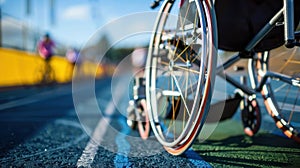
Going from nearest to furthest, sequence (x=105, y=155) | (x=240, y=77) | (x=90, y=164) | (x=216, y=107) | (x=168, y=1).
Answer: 1. (x=90, y=164)
2. (x=105, y=155)
3. (x=168, y=1)
4. (x=216, y=107)
5. (x=240, y=77)

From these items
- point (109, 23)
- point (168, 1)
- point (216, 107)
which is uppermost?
point (168, 1)

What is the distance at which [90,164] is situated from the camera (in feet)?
6.15

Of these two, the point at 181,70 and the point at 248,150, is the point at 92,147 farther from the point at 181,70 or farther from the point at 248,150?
the point at 248,150

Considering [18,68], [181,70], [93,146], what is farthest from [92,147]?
[18,68]

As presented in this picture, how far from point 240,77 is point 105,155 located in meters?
1.69

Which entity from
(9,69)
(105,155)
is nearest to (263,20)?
(105,155)

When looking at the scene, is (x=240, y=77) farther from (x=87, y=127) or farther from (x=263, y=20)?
(x=87, y=127)

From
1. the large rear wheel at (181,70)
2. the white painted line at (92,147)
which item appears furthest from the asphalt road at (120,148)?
the large rear wheel at (181,70)

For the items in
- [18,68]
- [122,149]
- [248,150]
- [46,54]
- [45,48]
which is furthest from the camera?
[18,68]

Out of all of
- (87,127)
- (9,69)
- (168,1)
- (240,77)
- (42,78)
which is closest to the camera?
(168,1)

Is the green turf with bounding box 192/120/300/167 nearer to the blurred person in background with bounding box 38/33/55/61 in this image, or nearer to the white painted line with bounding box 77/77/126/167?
the white painted line with bounding box 77/77/126/167

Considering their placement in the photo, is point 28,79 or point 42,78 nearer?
point 42,78

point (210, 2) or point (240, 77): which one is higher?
point (210, 2)

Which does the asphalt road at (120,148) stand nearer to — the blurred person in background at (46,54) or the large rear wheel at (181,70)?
the large rear wheel at (181,70)
